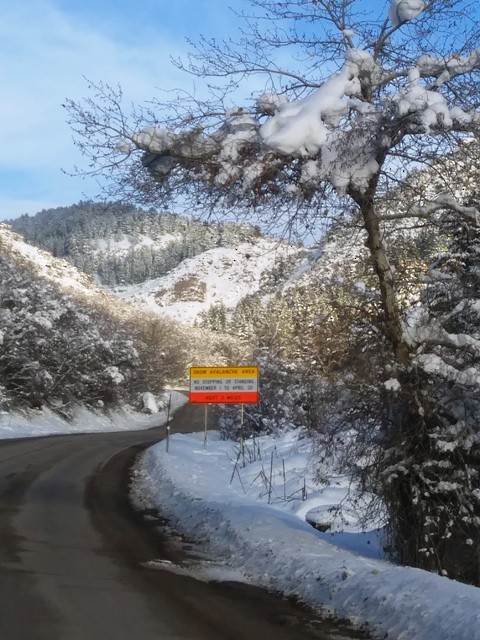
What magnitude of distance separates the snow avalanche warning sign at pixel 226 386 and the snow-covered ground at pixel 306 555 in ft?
15.7

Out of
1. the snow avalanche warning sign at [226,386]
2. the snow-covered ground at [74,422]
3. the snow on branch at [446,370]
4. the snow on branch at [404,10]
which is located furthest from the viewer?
the snow-covered ground at [74,422]

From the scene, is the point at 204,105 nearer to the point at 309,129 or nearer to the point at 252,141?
the point at 252,141

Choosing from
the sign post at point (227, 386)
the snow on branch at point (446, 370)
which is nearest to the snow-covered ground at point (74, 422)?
the sign post at point (227, 386)

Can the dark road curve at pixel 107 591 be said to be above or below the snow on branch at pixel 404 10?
below

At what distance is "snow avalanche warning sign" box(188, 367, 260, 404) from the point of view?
21.0 metres

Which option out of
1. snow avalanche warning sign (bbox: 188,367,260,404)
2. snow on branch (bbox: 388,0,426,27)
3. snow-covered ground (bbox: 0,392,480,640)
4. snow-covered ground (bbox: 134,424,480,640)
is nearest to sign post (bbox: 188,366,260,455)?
snow avalanche warning sign (bbox: 188,367,260,404)

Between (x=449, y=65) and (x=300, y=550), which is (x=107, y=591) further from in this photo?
(x=449, y=65)

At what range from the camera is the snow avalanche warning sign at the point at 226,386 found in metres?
21.0

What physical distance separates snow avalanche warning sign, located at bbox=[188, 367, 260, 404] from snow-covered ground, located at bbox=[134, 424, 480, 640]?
4793 millimetres

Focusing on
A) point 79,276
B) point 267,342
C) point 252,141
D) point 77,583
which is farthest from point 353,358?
point 79,276

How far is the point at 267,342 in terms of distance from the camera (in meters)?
33.7

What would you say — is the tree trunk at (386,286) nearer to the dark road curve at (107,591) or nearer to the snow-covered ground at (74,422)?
the dark road curve at (107,591)

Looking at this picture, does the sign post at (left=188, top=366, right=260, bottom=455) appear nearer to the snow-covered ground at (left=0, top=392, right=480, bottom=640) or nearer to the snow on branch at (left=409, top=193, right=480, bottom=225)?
the snow-covered ground at (left=0, top=392, right=480, bottom=640)

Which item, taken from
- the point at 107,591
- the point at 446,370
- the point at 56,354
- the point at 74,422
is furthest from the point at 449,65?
the point at 74,422
